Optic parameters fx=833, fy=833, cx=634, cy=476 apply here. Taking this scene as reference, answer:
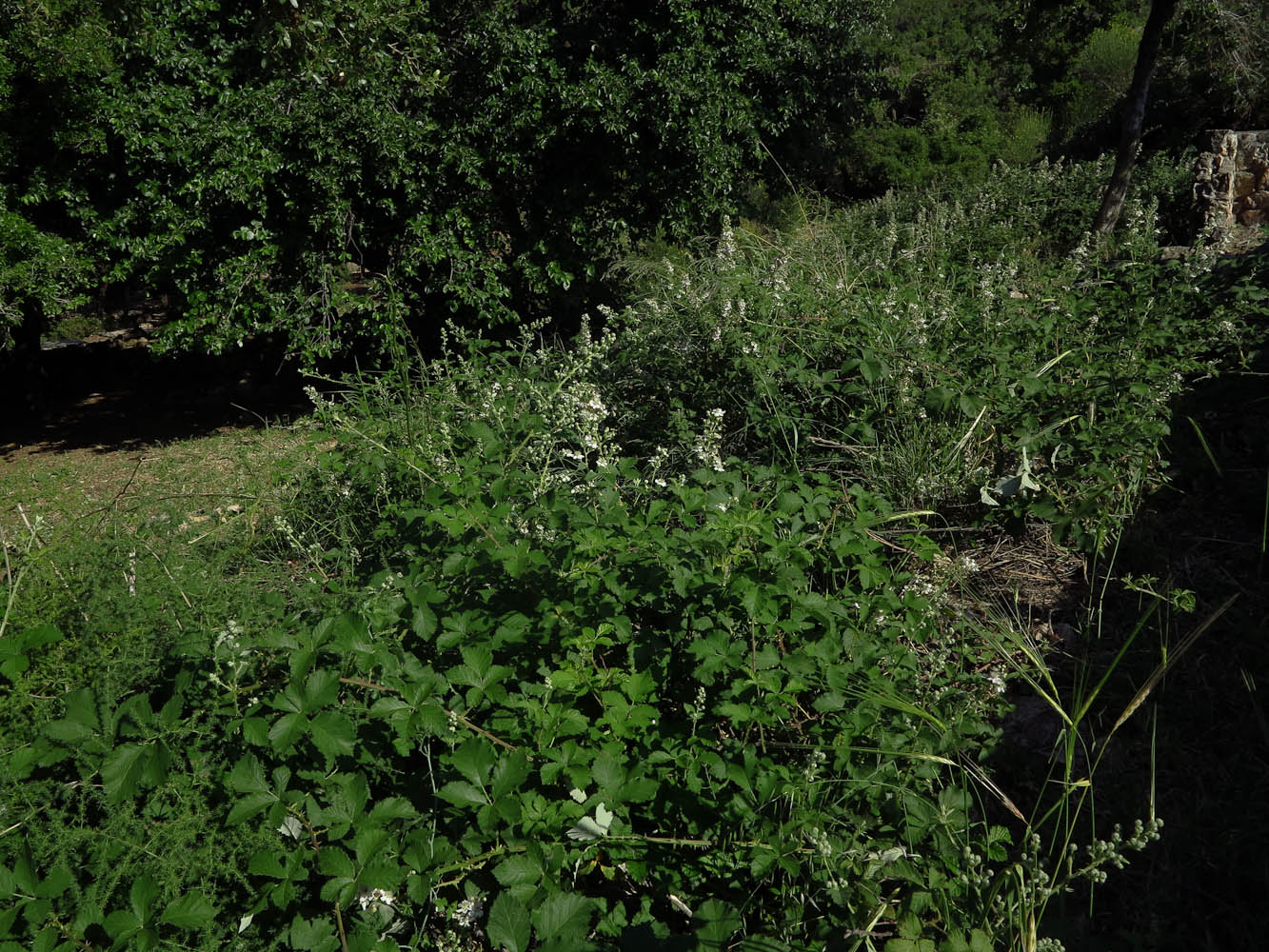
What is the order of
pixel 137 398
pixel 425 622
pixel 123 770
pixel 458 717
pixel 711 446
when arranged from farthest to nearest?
pixel 137 398 < pixel 711 446 < pixel 425 622 < pixel 458 717 < pixel 123 770

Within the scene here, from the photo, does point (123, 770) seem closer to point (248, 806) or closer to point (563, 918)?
point (248, 806)

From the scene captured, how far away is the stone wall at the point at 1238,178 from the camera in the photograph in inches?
316

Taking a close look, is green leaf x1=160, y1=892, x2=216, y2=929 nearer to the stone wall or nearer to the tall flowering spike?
the tall flowering spike

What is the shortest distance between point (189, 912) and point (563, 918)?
0.69 m

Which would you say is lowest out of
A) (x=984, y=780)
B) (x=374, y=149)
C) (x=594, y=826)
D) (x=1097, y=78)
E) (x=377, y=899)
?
(x=984, y=780)

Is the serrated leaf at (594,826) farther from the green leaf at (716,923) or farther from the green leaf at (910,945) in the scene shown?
the green leaf at (910,945)

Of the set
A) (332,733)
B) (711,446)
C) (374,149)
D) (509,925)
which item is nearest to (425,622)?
(332,733)

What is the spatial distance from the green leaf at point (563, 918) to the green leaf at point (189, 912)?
61 cm

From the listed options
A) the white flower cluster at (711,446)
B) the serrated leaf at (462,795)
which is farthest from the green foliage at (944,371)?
the serrated leaf at (462,795)

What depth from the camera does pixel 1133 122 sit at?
7.15 meters

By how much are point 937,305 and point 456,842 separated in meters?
3.49

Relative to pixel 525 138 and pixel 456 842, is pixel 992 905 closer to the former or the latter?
pixel 456 842

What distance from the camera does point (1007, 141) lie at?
13484 mm

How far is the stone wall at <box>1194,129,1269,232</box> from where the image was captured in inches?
316
